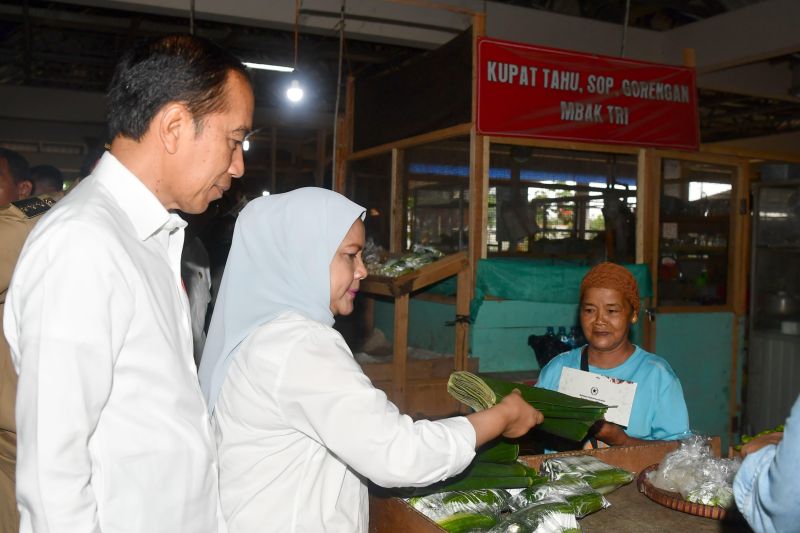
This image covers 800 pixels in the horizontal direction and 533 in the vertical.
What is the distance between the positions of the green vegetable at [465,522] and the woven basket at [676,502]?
1.56 ft

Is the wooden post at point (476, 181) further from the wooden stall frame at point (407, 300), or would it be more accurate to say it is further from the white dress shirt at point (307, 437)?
the white dress shirt at point (307, 437)

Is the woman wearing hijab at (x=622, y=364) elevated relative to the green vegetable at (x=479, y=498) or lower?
elevated

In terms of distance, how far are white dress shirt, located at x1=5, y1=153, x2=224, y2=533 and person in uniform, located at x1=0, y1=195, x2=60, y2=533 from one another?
25.4 inches

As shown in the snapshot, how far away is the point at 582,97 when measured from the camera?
500cm

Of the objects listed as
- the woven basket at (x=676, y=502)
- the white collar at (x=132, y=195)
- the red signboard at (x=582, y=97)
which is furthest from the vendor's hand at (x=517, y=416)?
the red signboard at (x=582, y=97)

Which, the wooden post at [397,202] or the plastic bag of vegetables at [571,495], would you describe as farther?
the wooden post at [397,202]

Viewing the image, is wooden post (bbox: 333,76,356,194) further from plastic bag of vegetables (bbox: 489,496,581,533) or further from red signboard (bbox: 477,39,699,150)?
plastic bag of vegetables (bbox: 489,496,581,533)

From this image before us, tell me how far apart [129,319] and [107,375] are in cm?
11

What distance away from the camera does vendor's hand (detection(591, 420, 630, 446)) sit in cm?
231

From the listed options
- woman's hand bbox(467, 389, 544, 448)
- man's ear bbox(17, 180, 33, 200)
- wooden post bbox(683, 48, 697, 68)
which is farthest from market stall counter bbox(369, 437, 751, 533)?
wooden post bbox(683, 48, 697, 68)

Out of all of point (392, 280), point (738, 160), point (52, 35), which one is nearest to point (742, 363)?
point (738, 160)

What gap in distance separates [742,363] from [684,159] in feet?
5.78

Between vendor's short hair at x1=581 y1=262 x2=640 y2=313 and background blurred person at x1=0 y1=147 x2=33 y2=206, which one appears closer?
vendor's short hair at x1=581 y1=262 x2=640 y2=313

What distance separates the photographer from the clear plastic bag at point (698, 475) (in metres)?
1.78
